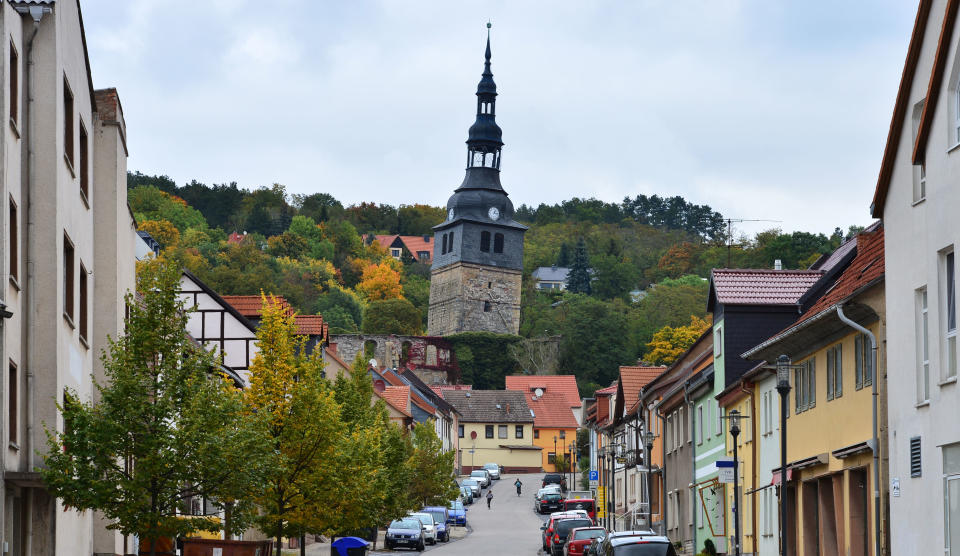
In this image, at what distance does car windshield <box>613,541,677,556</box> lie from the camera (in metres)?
24.6

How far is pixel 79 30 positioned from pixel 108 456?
7639mm

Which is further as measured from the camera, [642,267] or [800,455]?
[642,267]

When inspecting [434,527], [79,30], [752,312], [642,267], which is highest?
[642,267]

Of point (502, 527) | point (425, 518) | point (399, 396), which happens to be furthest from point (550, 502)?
point (425, 518)

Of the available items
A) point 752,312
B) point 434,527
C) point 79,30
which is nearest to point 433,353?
point 434,527

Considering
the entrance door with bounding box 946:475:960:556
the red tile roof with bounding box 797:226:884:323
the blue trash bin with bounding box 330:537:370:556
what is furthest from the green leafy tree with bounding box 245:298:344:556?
the entrance door with bounding box 946:475:960:556

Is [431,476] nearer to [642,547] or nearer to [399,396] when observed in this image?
[399,396]

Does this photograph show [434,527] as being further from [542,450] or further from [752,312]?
[542,450]

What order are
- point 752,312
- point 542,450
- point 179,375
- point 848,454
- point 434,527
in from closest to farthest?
point 179,375 < point 848,454 < point 752,312 < point 434,527 < point 542,450

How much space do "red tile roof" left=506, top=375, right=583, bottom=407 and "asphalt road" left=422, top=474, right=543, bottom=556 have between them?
26.4 metres

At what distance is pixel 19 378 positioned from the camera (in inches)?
840

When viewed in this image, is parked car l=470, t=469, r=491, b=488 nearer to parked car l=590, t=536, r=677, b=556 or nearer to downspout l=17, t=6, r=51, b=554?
parked car l=590, t=536, r=677, b=556

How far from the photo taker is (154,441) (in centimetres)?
2220

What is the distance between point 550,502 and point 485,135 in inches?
2759
